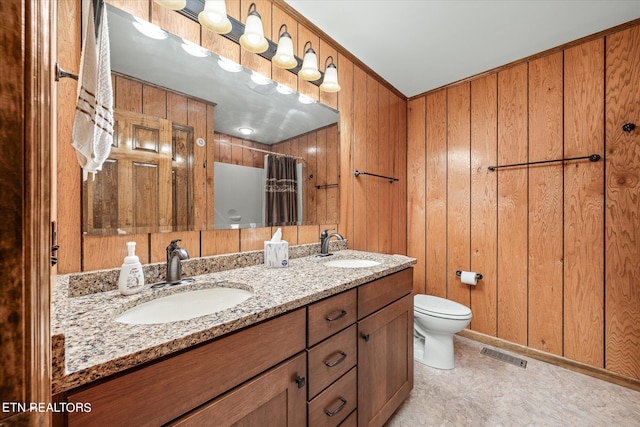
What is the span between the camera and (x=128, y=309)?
2.66 feet

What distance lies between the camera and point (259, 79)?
4.59 feet

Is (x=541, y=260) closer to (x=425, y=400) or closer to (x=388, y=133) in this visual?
(x=425, y=400)

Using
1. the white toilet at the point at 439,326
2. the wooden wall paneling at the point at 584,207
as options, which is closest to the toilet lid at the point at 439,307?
the white toilet at the point at 439,326

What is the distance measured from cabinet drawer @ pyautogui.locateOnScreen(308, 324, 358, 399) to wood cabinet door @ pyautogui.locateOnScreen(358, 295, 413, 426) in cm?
6

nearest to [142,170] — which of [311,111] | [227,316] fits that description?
[227,316]

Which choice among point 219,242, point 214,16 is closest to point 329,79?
point 214,16

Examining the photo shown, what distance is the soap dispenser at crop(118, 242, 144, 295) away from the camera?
862 millimetres

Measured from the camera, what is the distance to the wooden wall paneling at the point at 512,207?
79.1 inches

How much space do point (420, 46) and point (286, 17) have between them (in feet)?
3.23

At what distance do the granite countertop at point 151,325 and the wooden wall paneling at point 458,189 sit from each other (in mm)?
1480

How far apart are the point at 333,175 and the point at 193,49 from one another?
→ 3.46 feet

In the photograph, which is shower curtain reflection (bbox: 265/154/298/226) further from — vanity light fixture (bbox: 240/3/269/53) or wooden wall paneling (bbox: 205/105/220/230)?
vanity light fixture (bbox: 240/3/269/53)

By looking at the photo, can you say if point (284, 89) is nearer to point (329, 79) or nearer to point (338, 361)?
point (329, 79)

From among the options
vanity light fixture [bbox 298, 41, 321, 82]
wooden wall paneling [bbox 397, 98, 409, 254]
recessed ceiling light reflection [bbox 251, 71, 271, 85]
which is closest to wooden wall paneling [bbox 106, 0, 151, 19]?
recessed ceiling light reflection [bbox 251, 71, 271, 85]
